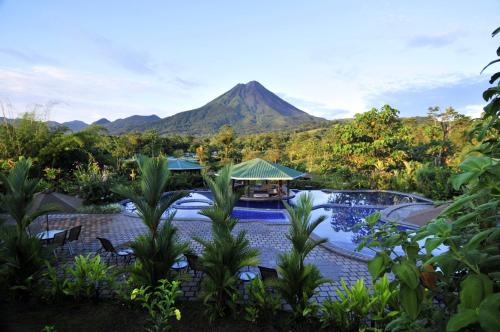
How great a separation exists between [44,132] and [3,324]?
15062 millimetres

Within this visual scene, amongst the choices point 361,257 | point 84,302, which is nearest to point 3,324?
point 84,302

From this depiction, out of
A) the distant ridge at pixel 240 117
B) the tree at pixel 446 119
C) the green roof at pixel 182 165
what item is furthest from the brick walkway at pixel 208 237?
the distant ridge at pixel 240 117

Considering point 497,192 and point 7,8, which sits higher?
point 7,8

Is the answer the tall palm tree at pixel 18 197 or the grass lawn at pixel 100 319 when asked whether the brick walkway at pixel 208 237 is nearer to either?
the grass lawn at pixel 100 319

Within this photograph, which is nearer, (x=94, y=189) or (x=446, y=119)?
(x=94, y=189)

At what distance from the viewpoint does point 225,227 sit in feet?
15.4

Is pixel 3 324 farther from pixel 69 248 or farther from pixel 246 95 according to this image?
pixel 246 95

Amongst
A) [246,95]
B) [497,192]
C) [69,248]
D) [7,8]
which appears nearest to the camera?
[497,192]

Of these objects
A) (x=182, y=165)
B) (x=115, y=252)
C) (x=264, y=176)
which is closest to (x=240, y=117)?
(x=182, y=165)

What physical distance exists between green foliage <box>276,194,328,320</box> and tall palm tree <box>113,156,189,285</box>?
205cm

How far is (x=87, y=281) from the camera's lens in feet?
17.9

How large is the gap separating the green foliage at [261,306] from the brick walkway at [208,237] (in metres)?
0.73

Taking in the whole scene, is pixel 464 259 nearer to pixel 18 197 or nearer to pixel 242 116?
pixel 18 197

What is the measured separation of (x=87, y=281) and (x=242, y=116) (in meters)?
112
